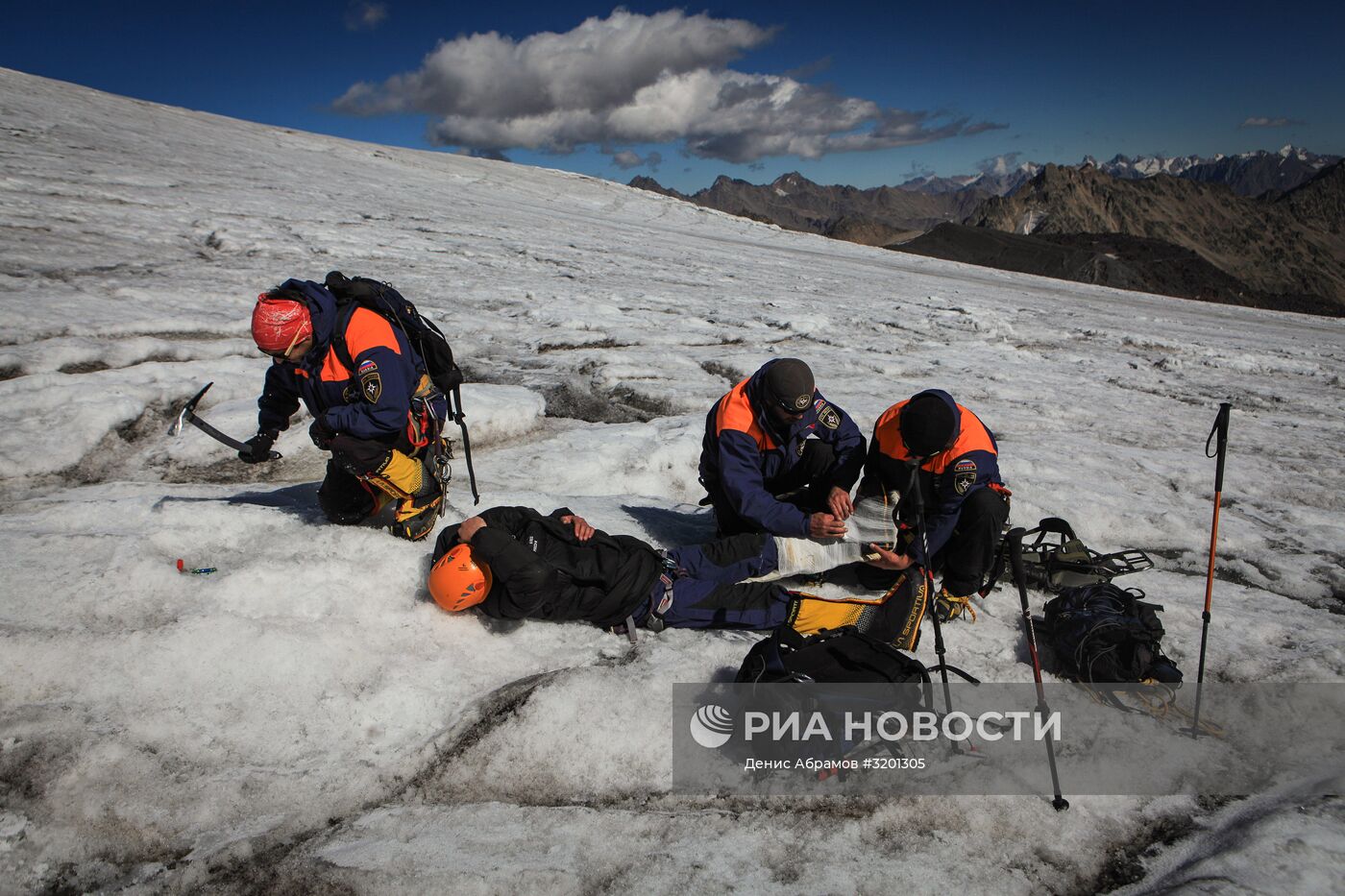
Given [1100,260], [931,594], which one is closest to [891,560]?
[931,594]

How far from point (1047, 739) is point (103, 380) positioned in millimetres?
8400

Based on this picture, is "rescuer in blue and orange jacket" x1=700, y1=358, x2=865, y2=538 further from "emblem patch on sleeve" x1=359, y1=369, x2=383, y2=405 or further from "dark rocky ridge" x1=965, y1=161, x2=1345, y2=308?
"dark rocky ridge" x1=965, y1=161, x2=1345, y2=308

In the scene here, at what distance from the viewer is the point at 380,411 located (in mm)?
4395

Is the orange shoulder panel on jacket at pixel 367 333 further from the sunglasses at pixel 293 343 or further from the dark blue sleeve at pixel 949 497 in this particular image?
the dark blue sleeve at pixel 949 497

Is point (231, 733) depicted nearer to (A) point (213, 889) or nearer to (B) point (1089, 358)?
(A) point (213, 889)

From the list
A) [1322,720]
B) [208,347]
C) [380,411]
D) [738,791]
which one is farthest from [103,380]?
[1322,720]

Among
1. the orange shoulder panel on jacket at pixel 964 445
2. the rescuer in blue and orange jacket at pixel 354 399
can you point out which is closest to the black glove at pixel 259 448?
the rescuer in blue and orange jacket at pixel 354 399

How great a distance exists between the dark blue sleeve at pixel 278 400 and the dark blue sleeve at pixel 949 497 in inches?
177

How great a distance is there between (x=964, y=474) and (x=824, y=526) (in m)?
0.93

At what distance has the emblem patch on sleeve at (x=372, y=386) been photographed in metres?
4.33

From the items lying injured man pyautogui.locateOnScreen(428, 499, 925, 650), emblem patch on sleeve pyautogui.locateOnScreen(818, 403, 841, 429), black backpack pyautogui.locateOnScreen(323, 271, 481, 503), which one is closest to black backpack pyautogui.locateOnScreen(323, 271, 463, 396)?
black backpack pyautogui.locateOnScreen(323, 271, 481, 503)

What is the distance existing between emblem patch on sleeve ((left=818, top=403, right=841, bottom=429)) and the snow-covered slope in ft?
4.93

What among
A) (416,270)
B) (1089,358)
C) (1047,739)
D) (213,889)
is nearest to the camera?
(213,889)

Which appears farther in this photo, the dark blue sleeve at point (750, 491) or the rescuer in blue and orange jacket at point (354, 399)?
the dark blue sleeve at point (750, 491)
